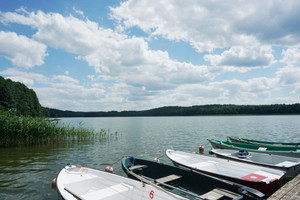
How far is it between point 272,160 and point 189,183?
6201 millimetres

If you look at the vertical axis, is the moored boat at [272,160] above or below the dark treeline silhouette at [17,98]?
below

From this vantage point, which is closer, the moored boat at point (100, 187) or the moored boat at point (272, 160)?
the moored boat at point (100, 187)

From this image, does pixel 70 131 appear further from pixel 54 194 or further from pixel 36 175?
pixel 54 194

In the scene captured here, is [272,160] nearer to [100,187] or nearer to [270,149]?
[270,149]

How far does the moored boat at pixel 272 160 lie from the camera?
8.94 meters

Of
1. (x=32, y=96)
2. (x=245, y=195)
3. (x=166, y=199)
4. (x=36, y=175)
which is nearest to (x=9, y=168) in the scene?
(x=36, y=175)

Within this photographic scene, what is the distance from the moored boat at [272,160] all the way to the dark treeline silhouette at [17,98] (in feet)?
139

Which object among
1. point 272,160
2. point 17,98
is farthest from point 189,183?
point 17,98

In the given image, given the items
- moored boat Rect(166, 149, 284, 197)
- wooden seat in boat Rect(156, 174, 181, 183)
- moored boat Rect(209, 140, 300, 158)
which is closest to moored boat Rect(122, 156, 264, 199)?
wooden seat in boat Rect(156, 174, 181, 183)

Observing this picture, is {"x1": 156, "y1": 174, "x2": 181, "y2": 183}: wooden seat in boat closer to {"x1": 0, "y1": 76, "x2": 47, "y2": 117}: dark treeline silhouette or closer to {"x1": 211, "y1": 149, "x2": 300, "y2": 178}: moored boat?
{"x1": 211, "y1": 149, "x2": 300, "y2": 178}: moored boat

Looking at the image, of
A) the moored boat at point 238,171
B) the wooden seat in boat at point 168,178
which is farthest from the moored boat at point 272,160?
the wooden seat in boat at point 168,178

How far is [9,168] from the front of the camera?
1245 cm

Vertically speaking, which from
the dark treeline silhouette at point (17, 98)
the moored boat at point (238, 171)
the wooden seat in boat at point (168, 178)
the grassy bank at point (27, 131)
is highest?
the dark treeline silhouette at point (17, 98)

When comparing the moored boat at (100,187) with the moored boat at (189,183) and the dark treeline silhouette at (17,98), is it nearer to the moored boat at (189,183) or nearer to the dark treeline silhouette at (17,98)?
the moored boat at (189,183)
